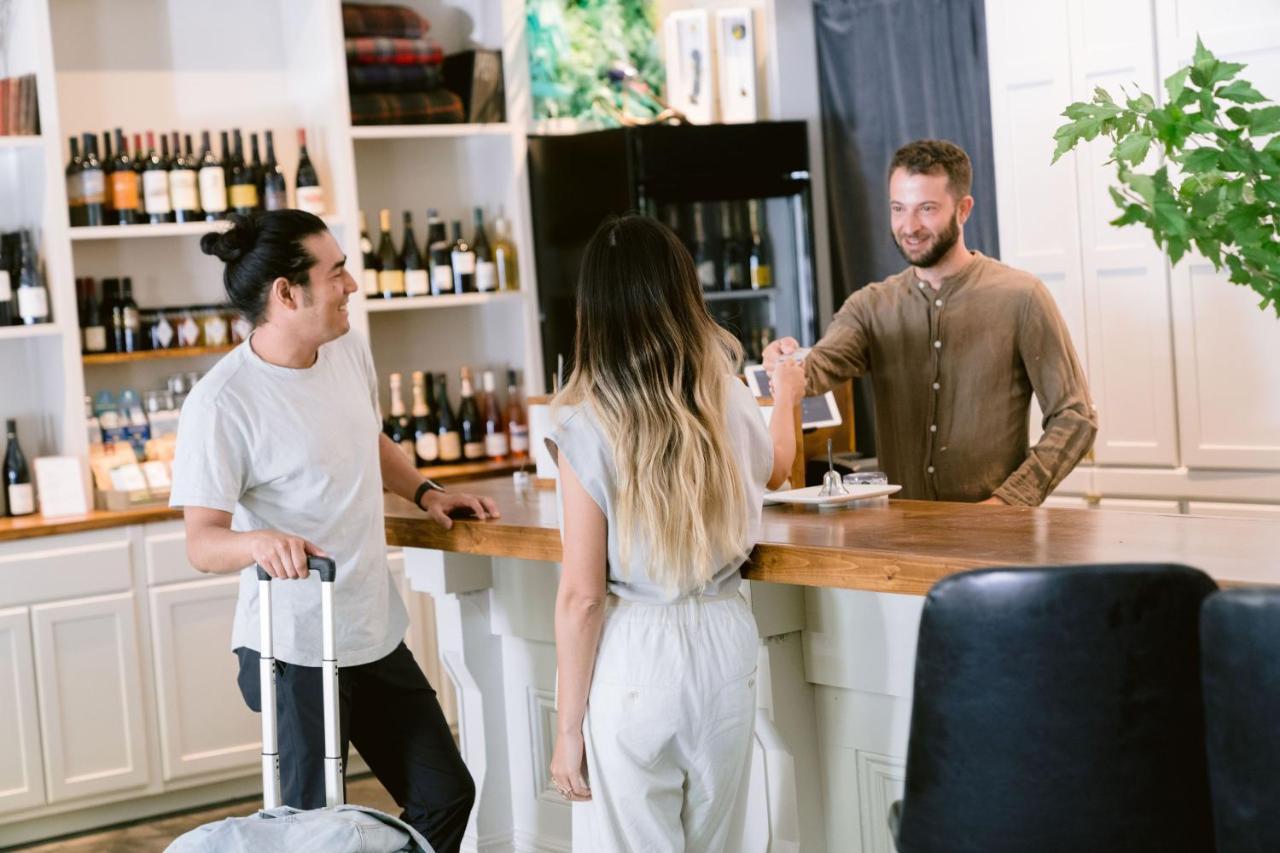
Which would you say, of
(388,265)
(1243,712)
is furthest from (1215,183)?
(388,265)

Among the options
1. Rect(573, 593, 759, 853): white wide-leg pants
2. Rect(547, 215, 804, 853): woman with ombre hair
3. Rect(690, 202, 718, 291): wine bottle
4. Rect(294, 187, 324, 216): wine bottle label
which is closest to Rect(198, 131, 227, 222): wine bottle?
Rect(294, 187, 324, 216): wine bottle label

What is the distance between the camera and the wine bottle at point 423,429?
5.17m

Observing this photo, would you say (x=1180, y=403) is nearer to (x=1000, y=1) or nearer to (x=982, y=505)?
(x=1000, y=1)

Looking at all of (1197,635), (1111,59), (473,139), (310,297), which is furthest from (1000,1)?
(1197,635)

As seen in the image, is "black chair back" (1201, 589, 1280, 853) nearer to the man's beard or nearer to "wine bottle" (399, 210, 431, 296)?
the man's beard

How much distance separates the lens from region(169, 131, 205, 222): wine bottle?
479cm

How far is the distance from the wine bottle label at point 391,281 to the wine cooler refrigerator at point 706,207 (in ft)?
1.54

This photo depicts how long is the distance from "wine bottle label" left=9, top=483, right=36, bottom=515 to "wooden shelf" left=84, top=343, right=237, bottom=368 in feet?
1.37

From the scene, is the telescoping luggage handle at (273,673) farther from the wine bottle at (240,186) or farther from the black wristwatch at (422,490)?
the wine bottle at (240,186)

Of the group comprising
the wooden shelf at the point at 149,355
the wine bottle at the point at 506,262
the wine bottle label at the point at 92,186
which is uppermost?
the wine bottle label at the point at 92,186

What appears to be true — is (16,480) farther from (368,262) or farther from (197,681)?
(368,262)

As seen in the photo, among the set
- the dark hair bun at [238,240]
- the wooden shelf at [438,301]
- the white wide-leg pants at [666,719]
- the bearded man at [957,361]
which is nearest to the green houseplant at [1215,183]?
the white wide-leg pants at [666,719]

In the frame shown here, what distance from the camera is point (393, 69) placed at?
5121 mm

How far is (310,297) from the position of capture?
8.92ft
